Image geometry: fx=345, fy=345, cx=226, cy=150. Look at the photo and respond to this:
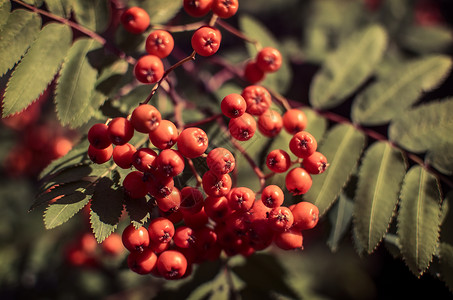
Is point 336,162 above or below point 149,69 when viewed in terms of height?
below

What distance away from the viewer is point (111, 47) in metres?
1.43

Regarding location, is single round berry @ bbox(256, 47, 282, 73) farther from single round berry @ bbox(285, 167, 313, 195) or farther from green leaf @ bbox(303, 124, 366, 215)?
single round berry @ bbox(285, 167, 313, 195)

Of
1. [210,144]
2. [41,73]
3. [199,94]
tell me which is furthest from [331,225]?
[41,73]

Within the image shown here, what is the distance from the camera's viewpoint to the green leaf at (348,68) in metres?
1.74

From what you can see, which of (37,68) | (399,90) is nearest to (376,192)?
(399,90)

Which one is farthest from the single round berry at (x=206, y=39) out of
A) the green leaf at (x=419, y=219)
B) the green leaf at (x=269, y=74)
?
the green leaf at (x=419, y=219)

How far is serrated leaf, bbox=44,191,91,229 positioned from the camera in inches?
42.1

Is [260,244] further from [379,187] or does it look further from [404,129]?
[404,129]

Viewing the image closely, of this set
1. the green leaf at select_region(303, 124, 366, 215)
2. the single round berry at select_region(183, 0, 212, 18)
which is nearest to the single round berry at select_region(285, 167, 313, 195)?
the green leaf at select_region(303, 124, 366, 215)

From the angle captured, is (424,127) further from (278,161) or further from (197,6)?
(197,6)

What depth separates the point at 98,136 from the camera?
1.04m

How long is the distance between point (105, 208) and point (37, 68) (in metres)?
0.57

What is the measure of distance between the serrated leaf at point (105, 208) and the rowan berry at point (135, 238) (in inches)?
1.8

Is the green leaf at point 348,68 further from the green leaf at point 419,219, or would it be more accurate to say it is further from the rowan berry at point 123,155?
the rowan berry at point 123,155
